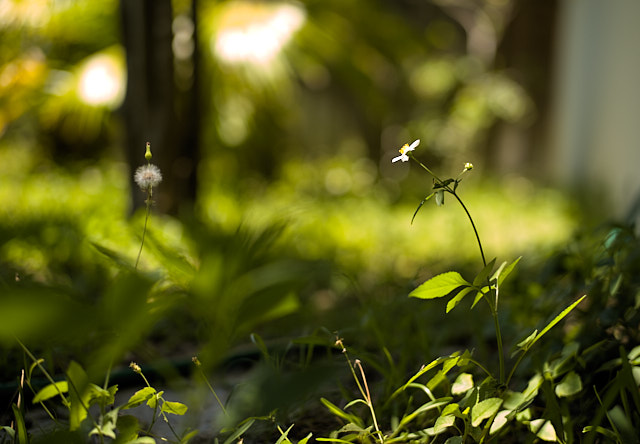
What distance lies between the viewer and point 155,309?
64 cm

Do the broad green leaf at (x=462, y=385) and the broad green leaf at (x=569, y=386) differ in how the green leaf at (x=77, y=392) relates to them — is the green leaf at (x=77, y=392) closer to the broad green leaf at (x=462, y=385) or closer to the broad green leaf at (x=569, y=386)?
the broad green leaf at (x=462, y=385)

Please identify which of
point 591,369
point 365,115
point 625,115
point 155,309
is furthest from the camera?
point 365,115

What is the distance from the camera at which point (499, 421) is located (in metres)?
0.67

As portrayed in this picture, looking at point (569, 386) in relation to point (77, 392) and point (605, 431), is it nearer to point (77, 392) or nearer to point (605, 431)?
point (605, 431)

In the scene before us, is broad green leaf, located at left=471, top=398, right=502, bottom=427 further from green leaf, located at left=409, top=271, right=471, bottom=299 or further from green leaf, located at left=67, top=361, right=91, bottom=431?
green leaf, located at left=67, top=361, right=91, bottom=431

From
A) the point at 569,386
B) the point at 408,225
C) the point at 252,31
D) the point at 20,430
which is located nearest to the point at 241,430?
the point at 20,430

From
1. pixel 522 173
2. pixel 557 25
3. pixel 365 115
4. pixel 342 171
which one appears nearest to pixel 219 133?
pixel 342 171

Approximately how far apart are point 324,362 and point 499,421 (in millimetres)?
242

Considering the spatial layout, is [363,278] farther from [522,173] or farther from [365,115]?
[522,173]

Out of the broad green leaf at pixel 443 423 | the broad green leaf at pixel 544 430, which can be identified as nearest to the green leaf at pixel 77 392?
the broad green leaf at pixel 443 423

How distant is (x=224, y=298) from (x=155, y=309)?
9 cm

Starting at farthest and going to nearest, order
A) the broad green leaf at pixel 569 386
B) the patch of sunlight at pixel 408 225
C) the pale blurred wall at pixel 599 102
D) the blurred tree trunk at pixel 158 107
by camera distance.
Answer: the pale blurred wall at pixel 599 102 < the patch of sunlight at pixel 408 225 < the blurred tree trunk at pixel 158 107 < the broad green leaf at pixel 569 386

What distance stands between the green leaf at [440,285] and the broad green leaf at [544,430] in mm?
180

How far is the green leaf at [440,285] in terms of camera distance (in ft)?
2.22
